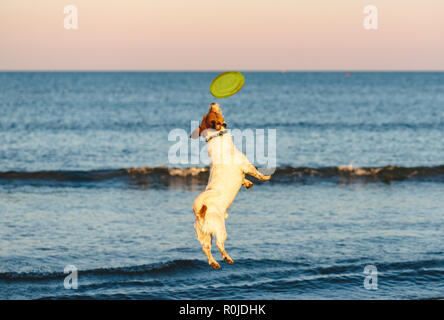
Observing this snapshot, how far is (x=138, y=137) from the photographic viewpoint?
161ft

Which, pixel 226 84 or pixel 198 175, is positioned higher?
pixel 226 84

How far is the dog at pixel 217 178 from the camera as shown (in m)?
8.43

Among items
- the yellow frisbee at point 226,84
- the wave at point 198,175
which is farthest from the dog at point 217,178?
the wave at point 198,175

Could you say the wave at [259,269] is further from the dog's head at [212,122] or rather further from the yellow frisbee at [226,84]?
the yellow frisbee at [226,84]

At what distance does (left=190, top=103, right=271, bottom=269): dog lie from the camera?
8430 mm

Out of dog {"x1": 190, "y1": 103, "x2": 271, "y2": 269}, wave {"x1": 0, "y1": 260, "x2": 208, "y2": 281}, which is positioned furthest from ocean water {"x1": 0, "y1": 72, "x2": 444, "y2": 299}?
dog {"x1": 190, "y1": 103, "x2": 271, "y2": 269}

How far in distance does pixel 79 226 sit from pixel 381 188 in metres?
13.0

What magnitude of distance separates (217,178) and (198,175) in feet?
69.9

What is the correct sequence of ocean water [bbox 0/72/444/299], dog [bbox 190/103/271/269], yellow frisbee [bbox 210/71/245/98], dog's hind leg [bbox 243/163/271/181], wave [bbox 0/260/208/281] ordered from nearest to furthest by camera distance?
1. yellow frisbee [bbox 210/71/245/98]
2. dog [bbox 190/103/271/269]
3. dog's hind leg [bbox 243/163/271/181]
4. ocean water [bbox 0/72/444/299]
5. wave [bbox 0/260/208/281]

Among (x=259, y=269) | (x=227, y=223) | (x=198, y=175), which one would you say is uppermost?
(x=198, y=175)

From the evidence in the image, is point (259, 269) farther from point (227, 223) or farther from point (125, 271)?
point (227, 223)

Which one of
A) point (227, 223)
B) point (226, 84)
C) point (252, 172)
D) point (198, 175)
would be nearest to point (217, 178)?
point (252, 172)

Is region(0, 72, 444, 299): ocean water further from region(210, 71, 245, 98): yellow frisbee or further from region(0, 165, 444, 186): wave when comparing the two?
region(210, 71, 245, 98): yellow frisbee

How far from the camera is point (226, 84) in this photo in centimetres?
833
